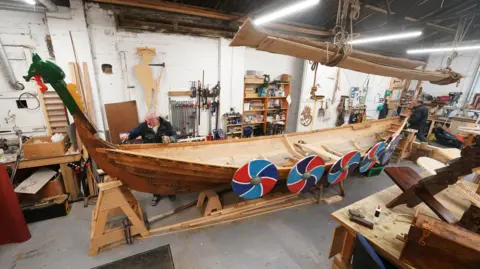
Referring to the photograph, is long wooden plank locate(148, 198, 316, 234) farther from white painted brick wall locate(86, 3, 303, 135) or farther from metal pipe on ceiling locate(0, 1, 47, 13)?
metal pipe on ceiling locate(0, 1, 47, 13)

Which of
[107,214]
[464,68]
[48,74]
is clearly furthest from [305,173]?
[464,68]

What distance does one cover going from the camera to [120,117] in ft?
13.9

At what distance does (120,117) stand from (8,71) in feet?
5.80

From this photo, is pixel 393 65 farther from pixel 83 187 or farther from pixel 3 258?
pixel 3 258

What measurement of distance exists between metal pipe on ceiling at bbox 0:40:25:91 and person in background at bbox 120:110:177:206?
1.86 m

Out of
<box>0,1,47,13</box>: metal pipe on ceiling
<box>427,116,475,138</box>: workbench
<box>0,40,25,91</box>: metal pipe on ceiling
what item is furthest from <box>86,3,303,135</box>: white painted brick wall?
<box>427,116,475,138</box>: workbench

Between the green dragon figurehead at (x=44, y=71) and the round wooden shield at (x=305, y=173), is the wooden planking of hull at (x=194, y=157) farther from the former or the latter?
the green dragon figurehead at (x=44, y=71)

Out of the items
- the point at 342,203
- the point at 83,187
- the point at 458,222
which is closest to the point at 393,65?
the point at 458,222

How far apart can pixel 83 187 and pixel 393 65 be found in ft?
15.6

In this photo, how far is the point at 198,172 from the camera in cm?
230

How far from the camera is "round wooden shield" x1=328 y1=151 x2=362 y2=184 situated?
2.83m

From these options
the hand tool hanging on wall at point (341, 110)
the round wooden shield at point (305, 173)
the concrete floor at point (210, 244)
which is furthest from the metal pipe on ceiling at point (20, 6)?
the hand tool hanging on wall at point (341, 110)

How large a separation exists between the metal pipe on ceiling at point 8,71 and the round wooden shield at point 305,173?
4.88 meters

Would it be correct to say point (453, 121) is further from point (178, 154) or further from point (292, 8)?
point (178, 154)
